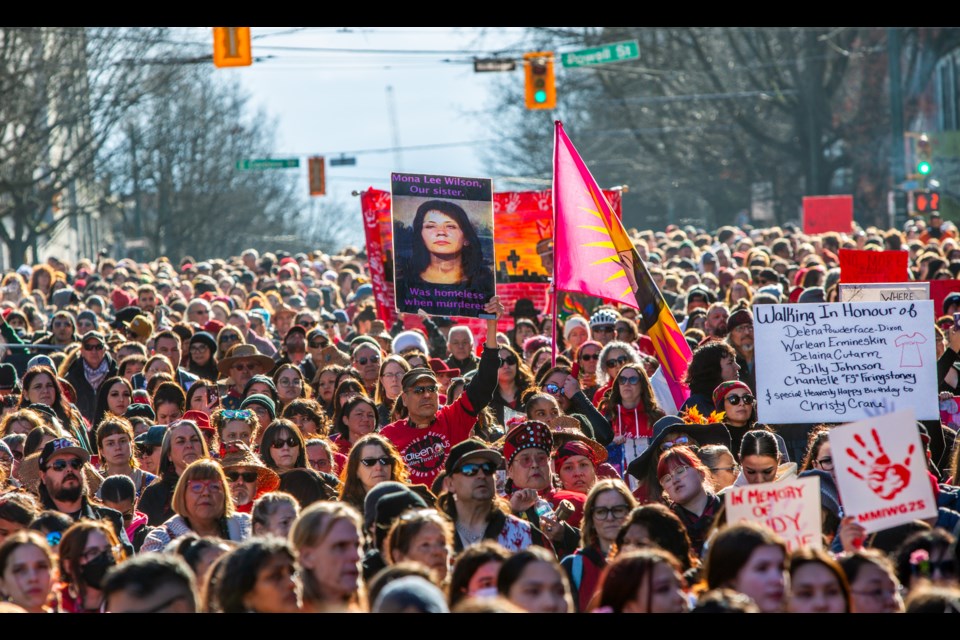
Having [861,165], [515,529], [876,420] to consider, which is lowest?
[515,529]

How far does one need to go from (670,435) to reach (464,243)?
2800mm

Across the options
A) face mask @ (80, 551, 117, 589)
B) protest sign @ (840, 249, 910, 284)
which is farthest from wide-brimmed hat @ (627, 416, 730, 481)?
protest sign @ (840, 249, 910, 284)

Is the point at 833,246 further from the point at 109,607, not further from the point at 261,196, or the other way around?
the point at 261,196

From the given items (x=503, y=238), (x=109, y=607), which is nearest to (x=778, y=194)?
(x=503, y=238)

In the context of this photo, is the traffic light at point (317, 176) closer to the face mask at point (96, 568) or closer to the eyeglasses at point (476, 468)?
the eyeglasses at point (476, 468)

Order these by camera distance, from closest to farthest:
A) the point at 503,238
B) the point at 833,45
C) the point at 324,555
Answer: the point at 324,555
the point at 503,238
the point at 833,45

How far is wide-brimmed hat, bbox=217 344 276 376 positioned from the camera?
13180mm

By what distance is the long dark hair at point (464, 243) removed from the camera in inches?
443

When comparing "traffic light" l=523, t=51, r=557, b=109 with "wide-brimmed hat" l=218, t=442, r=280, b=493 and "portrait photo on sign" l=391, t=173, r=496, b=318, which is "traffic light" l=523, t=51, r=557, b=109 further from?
"wide-brimmed hat" l=218, t=442, r=280, b=493

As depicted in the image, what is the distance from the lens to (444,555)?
6.55 meters

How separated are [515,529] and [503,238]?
1051 centimetres

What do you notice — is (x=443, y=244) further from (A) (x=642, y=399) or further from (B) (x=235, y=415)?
(B) (x=235, y=415)

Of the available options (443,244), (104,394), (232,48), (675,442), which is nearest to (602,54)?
(232,48)

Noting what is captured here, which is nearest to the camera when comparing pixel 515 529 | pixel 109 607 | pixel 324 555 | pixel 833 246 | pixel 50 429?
pixel 109 607
